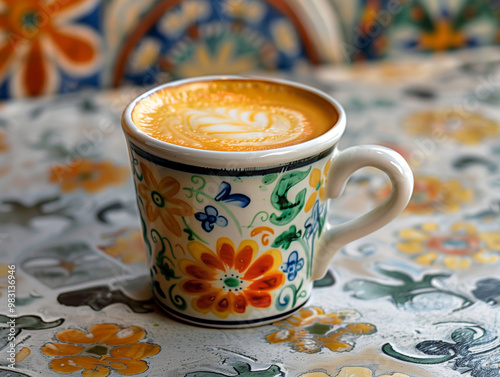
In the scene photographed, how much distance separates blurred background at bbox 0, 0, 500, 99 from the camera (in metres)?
0.71

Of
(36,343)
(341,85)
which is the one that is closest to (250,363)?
(36,343)

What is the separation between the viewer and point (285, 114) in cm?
43

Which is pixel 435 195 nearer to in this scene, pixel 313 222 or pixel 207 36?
pixel 313 222

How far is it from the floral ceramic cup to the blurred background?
350 millimetres

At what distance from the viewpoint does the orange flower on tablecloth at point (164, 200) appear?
1.19 feet

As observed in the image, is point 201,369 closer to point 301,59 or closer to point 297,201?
point 297,201

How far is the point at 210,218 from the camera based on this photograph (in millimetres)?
364

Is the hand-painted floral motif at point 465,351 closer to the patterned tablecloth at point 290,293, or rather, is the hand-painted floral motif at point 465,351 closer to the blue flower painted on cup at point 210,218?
the patterned tablecloth at point 290,293

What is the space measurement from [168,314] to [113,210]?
0.51ft

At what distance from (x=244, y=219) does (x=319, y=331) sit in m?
0.09

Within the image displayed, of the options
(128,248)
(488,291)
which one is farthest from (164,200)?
(488,291)

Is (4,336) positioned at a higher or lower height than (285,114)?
lower

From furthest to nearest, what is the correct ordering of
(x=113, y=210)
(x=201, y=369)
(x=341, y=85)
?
(x=341, y=85)
(x=113, y=210)
(x=201, y=369)

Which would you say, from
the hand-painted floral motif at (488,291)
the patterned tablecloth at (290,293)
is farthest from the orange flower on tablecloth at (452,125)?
the hand-painted floral motif at (488,291)
